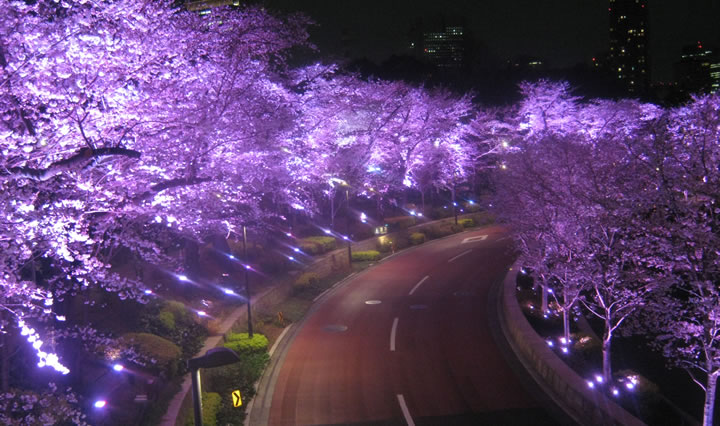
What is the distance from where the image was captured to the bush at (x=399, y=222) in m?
35.2

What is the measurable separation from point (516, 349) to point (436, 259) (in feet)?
46.1

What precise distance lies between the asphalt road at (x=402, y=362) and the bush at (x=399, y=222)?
10.1 metres

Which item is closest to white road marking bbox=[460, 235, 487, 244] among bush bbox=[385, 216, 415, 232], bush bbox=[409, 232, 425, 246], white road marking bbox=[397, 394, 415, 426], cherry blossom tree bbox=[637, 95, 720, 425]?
bush bbox=[409, 232, 425, 246]

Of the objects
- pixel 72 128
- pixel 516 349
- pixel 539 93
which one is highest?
pixel 539 93

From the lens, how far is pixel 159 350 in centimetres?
1176

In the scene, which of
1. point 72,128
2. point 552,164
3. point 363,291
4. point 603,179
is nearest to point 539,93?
point 363,291

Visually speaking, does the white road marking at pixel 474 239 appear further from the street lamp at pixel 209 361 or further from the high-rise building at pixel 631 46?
the high-rise building at pixel 631 46

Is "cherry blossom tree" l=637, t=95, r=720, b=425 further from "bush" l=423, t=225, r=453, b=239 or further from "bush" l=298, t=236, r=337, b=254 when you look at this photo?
"bush" l=423, t=225, r=453, b=239

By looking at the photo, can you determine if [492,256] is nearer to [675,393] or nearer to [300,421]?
[675,393]

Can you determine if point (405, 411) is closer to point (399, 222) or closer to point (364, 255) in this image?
point (364, 255)

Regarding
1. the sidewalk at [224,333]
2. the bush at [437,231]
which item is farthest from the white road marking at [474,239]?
the sidewalk at [224,333]

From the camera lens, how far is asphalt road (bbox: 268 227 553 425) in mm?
11617

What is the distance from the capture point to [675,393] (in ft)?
43.3

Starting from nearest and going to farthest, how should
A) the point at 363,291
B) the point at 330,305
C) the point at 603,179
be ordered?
the point at 603,179
the point at 330,305
the point at 363,291
